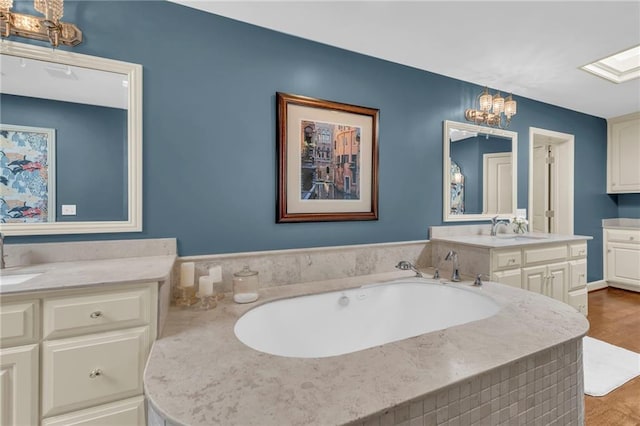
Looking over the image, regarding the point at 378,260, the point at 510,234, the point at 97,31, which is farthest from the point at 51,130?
the point at 510,234

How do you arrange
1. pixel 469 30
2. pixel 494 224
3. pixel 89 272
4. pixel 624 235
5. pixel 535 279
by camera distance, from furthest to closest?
pixel 624 235
pixel 494 224
pixel 535 279
pixel 469 30
pixel 89 272

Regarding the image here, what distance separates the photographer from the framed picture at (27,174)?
1.58 meters

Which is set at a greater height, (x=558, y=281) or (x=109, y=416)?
(x=558, y=281)

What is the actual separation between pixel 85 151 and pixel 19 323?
0.97m

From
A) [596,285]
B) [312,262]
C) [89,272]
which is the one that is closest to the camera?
[89,272]

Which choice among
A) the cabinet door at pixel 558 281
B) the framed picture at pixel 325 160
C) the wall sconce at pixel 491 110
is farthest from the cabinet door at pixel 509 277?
the wall sconce at pixel 491 110

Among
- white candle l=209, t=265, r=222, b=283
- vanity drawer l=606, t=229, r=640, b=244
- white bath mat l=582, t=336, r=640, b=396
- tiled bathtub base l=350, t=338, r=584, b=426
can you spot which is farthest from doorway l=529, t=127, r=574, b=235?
white candle l=209, t=265, r=222, b=283

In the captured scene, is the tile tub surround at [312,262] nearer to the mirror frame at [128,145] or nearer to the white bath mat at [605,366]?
the mirror frame at [128,145]

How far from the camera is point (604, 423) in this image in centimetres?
176

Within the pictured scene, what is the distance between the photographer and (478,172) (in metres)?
3.16

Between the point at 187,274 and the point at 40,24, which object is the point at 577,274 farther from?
the point at 40,24

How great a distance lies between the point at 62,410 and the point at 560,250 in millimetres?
3625

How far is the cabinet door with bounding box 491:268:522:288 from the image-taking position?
238 cm

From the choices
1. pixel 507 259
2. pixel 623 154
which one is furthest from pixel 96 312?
pixel 623 154
